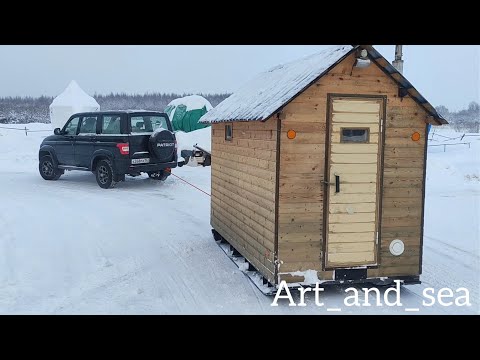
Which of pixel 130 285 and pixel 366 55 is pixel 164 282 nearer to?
pixel 130 285

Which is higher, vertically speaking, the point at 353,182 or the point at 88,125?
the point at 88,125

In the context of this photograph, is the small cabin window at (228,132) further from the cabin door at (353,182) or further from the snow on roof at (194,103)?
the snow on roof at (194,103)

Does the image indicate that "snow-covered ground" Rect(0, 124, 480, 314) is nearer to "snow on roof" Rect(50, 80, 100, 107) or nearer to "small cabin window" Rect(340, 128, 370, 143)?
"small cabin window" Rect(340, 128, 370, 143)

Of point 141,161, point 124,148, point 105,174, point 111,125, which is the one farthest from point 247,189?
point 105,174

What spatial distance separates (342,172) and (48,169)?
1092cm

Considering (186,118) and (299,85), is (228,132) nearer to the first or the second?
(299,85)

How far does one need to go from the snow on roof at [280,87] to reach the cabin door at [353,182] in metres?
0.40

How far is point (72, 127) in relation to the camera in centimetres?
1297

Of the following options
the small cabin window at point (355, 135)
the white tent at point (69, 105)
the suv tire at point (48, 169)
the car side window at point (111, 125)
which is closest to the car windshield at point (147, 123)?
the car side window at point (111, 125)

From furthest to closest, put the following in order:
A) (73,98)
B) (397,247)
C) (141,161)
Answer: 1. (73,98)
2. (141,161)
3. (397,247)

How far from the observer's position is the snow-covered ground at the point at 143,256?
15.9 feet

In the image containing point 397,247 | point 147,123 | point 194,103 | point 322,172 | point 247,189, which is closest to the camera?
point 322,172

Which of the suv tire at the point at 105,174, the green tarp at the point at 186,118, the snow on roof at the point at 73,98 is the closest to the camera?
the suv tire at the point at 105,174

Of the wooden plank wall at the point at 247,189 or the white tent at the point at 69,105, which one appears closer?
the wooden plank wall at the point at 247,189
